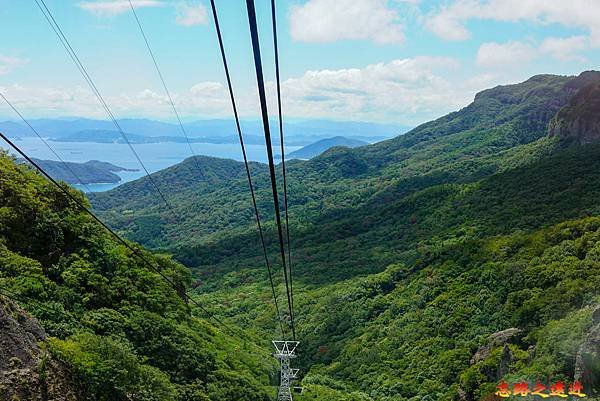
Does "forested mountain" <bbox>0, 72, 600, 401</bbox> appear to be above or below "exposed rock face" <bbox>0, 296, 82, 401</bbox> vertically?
below

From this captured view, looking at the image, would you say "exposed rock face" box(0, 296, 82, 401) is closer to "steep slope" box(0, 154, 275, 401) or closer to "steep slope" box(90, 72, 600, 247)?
"steep slope" box(0, 154, 275, 401)

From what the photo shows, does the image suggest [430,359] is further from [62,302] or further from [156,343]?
[62,302]

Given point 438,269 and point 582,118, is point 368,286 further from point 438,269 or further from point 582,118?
point 582,118

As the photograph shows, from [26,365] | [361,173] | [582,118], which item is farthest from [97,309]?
[361,173]

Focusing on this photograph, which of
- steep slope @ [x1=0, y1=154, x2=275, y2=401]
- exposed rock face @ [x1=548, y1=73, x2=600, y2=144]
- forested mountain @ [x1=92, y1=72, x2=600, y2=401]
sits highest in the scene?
exposed rock face @ [x1=548, y1=73, x2=600, y2=144]

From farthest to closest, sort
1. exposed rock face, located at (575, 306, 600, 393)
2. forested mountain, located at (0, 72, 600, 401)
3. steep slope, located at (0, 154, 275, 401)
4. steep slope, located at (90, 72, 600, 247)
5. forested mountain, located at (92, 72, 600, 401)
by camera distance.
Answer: steep slope, located at (90, 72, 600, 247), forested mountain, located at (92, 72, 600, 401), exposed rock face, located at (575, 306, 600, 393), forested mountain, located at (0, 72, 600, 401), steep slope, located at (0, 154, 275, 401)

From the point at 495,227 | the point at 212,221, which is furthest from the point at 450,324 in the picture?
the point at 212,221

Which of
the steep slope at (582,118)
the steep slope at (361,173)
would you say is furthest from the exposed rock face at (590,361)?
the steep slope at (361,173)

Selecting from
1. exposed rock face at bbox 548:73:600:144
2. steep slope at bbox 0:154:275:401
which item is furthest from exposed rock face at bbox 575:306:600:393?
exposed rock face at bbox 548:73:600:144
